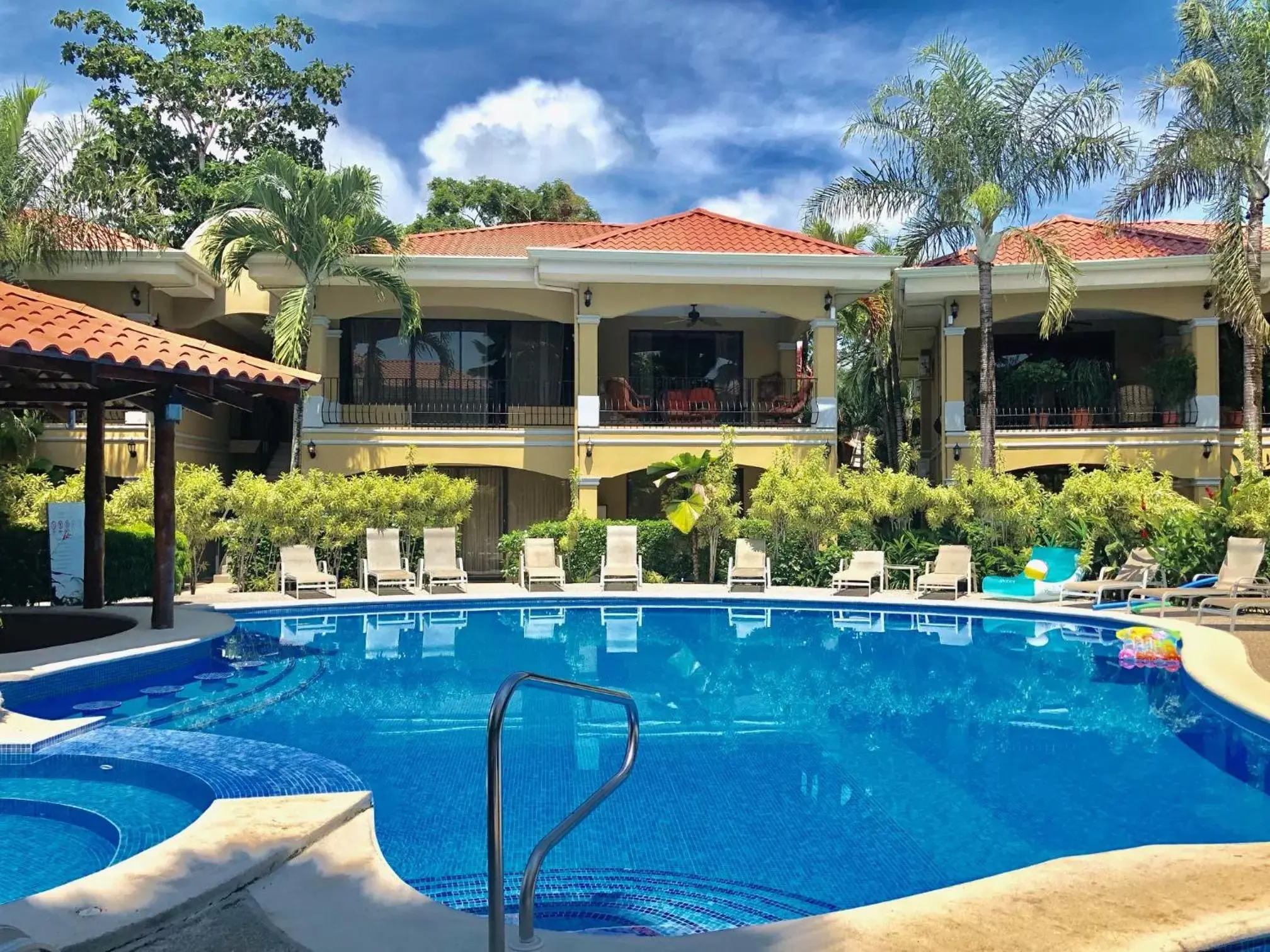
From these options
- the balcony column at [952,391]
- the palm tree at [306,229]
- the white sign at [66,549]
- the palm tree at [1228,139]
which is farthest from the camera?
the balcony column at [952,391]

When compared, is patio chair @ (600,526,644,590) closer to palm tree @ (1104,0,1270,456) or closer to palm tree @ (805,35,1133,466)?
palm tree @ (805,35,1133,466)

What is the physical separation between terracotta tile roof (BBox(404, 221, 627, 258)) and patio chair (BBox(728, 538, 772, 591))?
8562 mm

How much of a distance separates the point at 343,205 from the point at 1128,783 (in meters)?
17.1

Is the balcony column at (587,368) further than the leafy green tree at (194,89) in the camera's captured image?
No

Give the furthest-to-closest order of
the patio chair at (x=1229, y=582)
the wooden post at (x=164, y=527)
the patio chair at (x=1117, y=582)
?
the patio chair at (x=1117, y=582), the patio chair at (x=1229, y=582), the wooden post at (x=164, y=527)

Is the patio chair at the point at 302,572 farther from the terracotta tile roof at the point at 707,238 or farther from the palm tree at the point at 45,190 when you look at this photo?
the terracotta tile roof at the point at 707,238

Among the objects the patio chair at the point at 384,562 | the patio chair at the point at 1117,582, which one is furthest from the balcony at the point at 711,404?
the patio chair at the point at 1117,582

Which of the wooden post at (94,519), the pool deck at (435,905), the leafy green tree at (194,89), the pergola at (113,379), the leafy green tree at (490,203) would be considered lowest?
the pool deck at (435,905)

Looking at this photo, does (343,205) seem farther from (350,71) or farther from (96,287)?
(350,71)

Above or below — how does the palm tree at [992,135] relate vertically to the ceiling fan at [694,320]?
above

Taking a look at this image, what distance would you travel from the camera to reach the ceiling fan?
75.7ft

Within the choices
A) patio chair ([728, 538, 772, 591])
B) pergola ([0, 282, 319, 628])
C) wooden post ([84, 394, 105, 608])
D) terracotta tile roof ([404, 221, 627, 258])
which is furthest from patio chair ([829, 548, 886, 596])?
wooden post ([84, 394, 105, 608])

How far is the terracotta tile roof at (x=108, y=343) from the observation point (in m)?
9.30

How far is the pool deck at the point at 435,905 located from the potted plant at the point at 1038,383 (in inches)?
778
